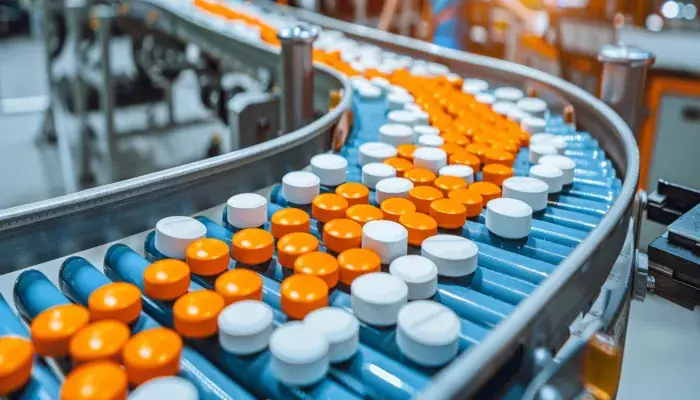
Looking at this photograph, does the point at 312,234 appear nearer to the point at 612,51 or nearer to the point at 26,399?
the point at 26,399

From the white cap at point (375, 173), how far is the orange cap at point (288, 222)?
8.6 inches

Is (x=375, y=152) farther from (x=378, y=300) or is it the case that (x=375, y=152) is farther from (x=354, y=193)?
(x=378, y=300)

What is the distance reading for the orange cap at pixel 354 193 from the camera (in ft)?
3.55

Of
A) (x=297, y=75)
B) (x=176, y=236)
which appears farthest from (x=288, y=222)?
(x=297, y=75)

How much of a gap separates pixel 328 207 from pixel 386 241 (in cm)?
17

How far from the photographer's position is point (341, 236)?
93 cm

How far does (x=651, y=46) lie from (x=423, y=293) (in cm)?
222

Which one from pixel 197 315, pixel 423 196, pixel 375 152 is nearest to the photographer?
pixel 197 315

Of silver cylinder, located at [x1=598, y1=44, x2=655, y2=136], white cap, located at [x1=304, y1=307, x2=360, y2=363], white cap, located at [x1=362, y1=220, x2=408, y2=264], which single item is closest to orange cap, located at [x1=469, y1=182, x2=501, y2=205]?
white cap, located at [x1=362, y1=220, x2=408, y2=264]

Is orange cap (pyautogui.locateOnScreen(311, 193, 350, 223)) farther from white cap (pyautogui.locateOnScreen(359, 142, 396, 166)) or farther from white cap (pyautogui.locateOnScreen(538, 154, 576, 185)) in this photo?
white cap (pyautogui.locateOnScreen(538, 154, 576, 185))

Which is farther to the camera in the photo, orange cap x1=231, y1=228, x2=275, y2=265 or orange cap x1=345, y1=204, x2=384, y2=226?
orange cap x1=345, y1=204, x2=384, y2=226

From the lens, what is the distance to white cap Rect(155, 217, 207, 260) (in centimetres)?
91

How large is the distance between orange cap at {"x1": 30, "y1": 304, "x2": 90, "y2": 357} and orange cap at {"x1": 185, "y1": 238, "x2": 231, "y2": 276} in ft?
0.56

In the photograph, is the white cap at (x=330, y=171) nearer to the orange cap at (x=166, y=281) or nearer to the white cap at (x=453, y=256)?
the white cap at (x=453, y=256)
